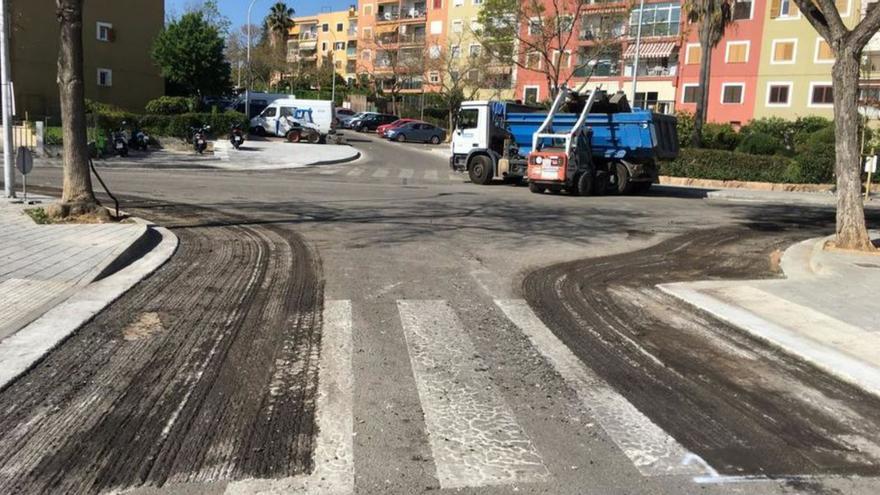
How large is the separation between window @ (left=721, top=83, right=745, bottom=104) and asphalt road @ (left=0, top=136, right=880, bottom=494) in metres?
46.3

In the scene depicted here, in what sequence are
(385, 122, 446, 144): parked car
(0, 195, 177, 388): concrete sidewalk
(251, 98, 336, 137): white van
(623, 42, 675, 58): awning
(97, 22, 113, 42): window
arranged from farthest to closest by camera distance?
(623, 42, 675, 58): awning
(385, 122, 446, 144): parked car
(251, 98, 336, 137): white van
(97, 22, 113, 42): window
(0, 195, 177, 388): concrete sidewalk

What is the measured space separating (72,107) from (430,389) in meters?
8.32

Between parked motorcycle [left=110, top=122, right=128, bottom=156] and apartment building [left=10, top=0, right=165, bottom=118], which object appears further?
apartment building [left=10, top=0, right=165, bottom=118]

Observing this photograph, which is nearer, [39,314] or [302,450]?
[302,450]

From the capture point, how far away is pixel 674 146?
22.1 meters

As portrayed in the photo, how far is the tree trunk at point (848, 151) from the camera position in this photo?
A: 35.0 ft

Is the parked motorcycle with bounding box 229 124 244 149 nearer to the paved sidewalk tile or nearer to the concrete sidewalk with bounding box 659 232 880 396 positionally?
the paved sidewalk tile

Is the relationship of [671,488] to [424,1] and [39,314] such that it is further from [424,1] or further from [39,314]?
[424,1]

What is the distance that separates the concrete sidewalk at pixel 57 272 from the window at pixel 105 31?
99.8 ft

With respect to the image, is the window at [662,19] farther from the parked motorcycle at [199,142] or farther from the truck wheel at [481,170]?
the parked motorcycle at [199,142]

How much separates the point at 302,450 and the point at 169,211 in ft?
34.7

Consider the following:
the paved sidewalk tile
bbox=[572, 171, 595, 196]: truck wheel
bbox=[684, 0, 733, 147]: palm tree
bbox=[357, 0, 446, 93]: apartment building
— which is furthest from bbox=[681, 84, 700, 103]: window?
the paved sidewalk tile

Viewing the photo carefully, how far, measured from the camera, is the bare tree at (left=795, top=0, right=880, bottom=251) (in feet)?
34.9

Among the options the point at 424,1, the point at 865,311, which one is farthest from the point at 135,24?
the point at 424,1
